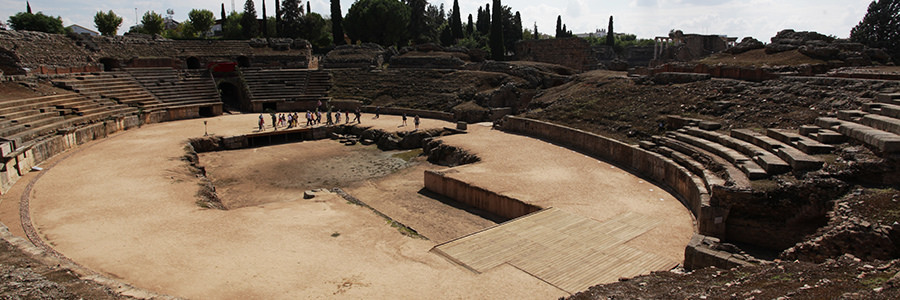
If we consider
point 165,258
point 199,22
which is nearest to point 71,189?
point 165,258

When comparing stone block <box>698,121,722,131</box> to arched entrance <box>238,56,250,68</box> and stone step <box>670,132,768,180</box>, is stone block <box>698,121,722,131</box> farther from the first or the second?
arched entrance <box>238,56,250,68</box>

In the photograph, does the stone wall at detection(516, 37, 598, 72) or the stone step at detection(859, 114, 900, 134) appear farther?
the stone wall at detection(516, 37, 598, 72)

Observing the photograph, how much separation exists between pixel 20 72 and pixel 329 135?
55.4 feet

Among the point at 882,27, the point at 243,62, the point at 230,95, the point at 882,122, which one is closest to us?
the point at 882,122

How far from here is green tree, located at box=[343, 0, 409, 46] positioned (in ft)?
157

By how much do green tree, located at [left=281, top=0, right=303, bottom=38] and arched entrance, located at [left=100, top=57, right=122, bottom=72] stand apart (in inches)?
825

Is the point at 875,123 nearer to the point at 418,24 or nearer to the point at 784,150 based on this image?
the point at 784,150

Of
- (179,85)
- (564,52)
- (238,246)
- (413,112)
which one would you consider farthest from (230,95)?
(238,246)

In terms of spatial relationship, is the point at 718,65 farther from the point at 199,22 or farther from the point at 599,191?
the point at 199,22

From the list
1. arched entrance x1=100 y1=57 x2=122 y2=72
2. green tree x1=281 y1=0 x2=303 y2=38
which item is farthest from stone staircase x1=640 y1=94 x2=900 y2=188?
green tree x1=281 y1=0 x2=303 y2=38

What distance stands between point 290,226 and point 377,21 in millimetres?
39703

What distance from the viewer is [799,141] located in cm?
1209

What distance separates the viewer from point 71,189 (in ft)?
44.0

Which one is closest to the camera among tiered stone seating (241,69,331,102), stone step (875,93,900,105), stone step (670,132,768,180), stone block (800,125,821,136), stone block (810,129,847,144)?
stone step (670,132,768,180)
